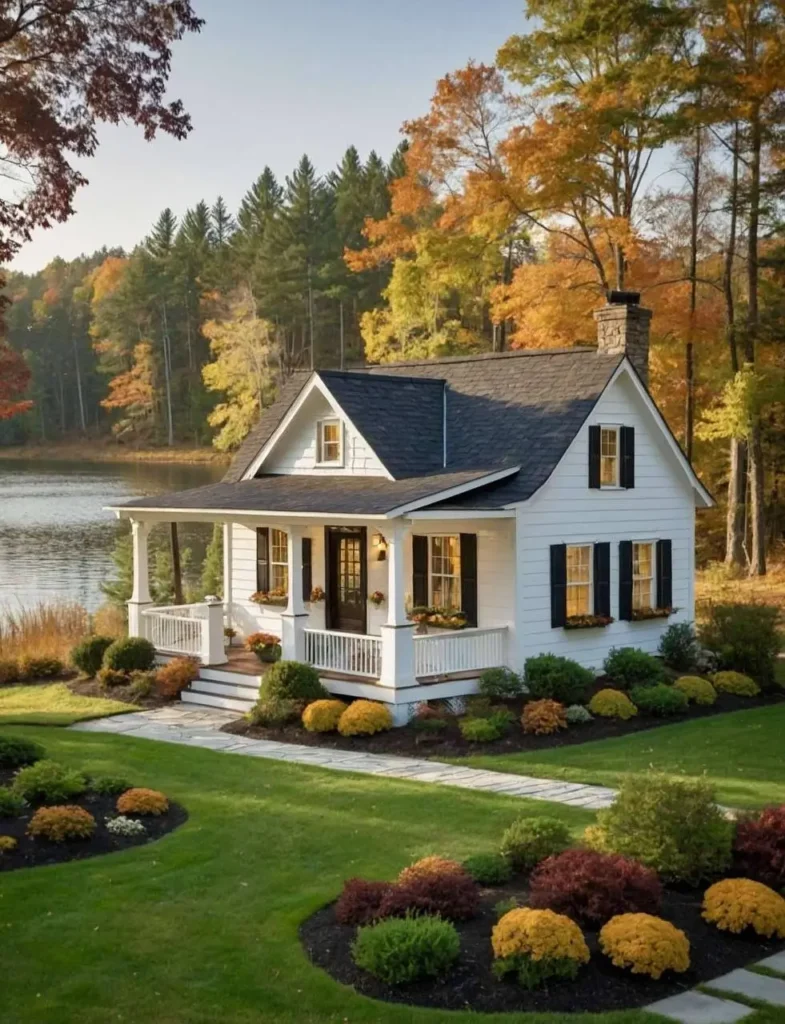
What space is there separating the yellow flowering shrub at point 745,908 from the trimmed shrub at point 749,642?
39.2ft

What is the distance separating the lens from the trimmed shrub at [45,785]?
10.7 meters

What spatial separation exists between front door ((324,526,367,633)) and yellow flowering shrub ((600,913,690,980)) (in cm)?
1281

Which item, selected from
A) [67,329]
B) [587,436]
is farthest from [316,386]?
[67,329]

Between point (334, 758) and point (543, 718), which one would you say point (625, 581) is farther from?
point (334, 758)

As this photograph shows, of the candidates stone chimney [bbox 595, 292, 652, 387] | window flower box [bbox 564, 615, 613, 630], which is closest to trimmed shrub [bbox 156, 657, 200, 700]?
window flower box [bbox 564, 615, 613, 630]

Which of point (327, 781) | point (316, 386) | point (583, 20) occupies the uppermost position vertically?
point (583, 20)

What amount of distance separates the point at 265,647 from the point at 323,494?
2.91 meters

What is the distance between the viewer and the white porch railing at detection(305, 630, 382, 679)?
56.2 ft

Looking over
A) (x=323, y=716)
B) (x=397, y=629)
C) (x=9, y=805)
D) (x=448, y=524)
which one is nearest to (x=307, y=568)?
(x=448, y=524)

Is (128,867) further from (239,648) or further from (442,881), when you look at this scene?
(239,648)

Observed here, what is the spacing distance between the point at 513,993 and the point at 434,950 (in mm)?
529

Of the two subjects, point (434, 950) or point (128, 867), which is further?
point (128, 867)

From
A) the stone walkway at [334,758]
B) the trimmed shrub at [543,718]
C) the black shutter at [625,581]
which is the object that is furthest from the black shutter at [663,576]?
the stone walkway at [334,758]

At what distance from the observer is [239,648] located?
2109 centimetres
